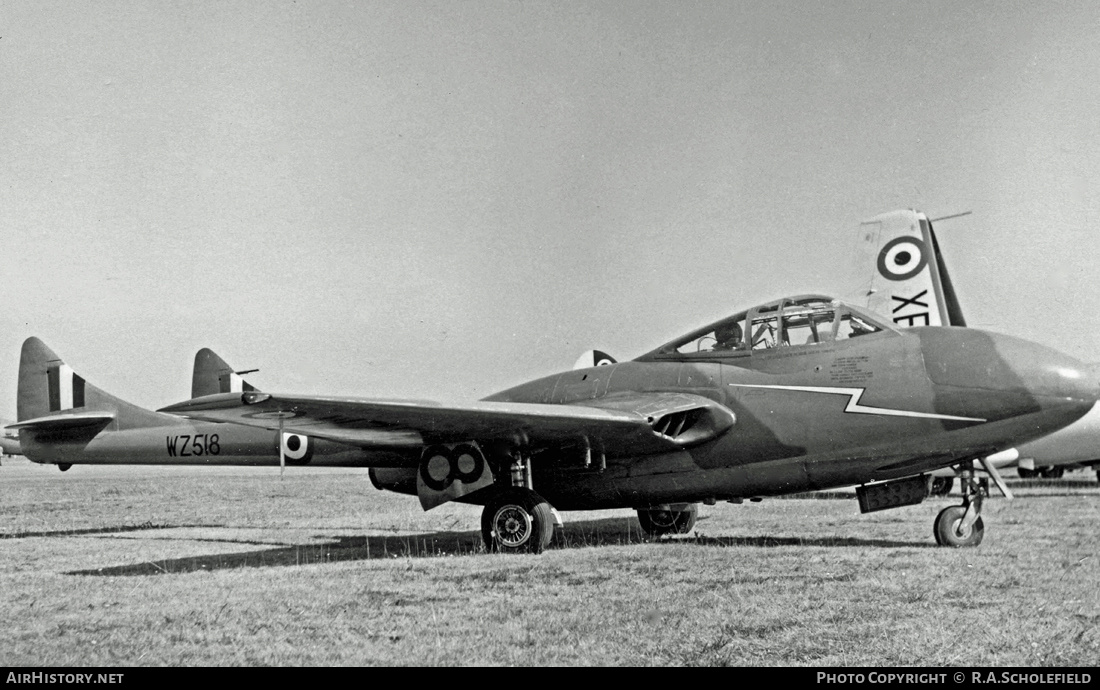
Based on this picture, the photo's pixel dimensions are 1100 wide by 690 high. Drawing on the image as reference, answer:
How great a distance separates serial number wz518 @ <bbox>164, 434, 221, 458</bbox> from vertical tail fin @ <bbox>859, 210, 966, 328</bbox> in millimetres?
11391

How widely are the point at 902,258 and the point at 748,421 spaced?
9678mm

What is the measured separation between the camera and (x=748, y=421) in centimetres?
916

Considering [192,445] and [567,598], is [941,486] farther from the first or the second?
[567,598]

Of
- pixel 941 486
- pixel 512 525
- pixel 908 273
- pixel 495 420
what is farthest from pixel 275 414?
pixel 941 486

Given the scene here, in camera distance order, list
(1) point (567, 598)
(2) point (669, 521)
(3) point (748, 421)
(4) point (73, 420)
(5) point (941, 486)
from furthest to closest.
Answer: (5) point (941, 486)
(4) point (73, 420)
(2) point (669, 521)
(3) point (748, 421)
(1) point (567, 598)

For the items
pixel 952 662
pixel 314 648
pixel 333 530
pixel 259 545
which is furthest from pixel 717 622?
pixel 333 530

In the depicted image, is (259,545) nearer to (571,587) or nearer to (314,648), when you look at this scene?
(571,587)

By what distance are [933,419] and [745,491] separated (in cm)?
195

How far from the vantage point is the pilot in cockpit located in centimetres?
959

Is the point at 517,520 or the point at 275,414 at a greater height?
the point at 275,414

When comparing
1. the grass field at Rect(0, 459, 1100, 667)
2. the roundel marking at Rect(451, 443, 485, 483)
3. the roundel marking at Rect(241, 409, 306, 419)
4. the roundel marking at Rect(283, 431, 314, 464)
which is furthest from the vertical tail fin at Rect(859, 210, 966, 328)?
the roundel marking at Rect(241, 409, 306, 419)

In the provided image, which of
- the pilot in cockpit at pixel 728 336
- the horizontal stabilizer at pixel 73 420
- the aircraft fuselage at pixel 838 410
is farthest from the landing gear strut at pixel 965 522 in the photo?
the horizontal stabilizer at pixel 73 420

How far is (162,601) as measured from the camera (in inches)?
249

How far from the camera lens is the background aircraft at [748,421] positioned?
823 cm
